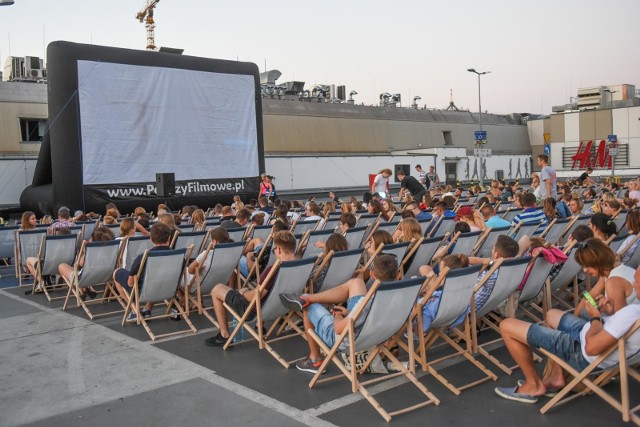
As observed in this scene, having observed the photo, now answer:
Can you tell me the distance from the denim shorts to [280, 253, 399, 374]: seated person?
1019 millimetres

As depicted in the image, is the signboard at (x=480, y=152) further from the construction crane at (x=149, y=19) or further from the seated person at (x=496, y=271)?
the construction crane at (x=149, y=19)

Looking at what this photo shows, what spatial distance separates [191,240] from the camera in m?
7.88

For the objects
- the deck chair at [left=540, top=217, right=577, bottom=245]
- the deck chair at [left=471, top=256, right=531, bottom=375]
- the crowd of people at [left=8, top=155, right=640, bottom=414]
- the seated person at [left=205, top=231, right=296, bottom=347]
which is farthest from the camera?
the deck chair at [left=540, top=217, right=577, bottom=245]

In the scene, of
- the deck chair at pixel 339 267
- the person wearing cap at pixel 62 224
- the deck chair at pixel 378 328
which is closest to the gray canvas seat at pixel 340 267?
the deck chair at pixel 339 267

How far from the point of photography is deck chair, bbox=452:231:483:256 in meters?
6.91

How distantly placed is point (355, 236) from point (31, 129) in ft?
64.2

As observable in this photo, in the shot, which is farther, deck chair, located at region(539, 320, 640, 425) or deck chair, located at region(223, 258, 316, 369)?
deck chair, located at region(223, 258, 316, 369)

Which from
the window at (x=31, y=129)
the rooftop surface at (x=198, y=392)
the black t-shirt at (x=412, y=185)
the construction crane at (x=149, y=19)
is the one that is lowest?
the rooftop surface at (x=198, y=392)

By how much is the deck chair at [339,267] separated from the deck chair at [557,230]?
9.61 feet


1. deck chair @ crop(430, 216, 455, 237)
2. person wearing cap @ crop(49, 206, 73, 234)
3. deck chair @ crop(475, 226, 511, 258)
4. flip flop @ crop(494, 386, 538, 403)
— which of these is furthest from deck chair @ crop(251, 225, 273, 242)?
flip flop @ crop(494, 386, 538, 403)

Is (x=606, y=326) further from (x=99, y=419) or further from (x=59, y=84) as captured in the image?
(x=59, y=84)

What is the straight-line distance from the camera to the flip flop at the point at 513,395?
4160 mm

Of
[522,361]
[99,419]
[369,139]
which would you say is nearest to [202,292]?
[99,419]

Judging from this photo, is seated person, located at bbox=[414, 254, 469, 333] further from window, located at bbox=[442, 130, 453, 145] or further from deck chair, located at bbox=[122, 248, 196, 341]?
window, located at bbox=[442, 130, 453, 145]
